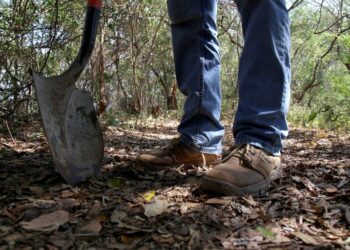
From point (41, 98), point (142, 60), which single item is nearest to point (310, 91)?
point (142, 60)

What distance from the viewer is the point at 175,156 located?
192 cm

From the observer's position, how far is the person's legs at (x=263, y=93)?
1560 millimetres

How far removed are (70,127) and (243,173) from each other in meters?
0.70

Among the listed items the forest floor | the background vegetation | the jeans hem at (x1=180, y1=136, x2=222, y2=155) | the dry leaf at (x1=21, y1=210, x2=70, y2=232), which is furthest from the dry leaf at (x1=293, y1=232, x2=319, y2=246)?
the background vegetation

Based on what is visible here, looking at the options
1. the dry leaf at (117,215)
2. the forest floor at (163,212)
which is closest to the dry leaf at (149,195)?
the forest floor at (163,212)

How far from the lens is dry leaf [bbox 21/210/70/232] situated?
120 centimetres

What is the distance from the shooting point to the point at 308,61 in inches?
667

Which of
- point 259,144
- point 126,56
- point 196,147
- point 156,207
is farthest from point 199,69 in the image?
point 126,56

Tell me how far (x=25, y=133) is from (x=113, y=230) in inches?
93.6

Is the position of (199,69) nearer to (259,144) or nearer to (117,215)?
(259,144)

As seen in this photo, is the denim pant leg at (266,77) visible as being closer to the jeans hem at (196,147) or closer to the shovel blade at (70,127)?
the jeans hem at (196,147)

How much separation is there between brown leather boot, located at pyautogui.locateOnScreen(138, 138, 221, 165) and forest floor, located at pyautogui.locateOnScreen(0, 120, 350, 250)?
5 centimetres

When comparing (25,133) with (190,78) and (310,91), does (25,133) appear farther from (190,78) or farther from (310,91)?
(310,91)

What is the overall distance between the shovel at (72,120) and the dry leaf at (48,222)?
29cm
